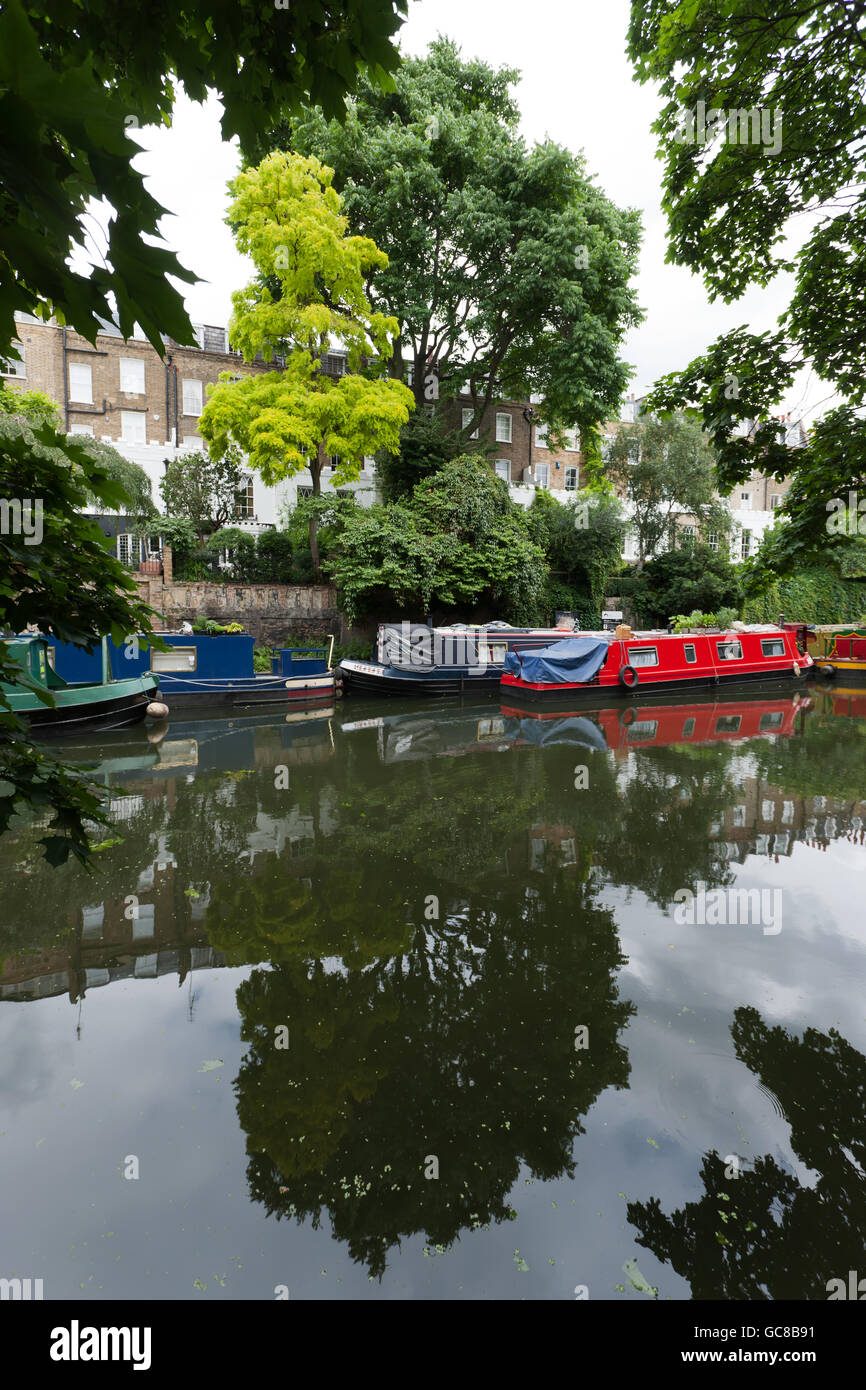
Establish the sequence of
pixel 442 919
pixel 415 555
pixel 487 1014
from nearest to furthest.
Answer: pixel 487 1014, pixel 442 919, pixel 415 555

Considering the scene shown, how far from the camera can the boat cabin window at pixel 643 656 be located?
18.0 m

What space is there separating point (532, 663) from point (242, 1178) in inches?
574

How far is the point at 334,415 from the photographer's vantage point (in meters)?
16.9

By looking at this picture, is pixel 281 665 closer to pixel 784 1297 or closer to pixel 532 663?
pixel 532 663

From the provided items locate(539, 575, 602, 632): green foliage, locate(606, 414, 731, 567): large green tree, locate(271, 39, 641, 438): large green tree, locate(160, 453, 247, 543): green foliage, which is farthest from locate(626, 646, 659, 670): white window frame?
locate(160, 453, 247, 543): green foliage

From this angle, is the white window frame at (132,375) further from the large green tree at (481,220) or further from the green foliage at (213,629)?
the green foliage at (213,629)

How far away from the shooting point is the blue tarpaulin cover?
16.7m

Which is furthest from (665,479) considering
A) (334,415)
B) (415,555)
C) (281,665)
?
(281,665)

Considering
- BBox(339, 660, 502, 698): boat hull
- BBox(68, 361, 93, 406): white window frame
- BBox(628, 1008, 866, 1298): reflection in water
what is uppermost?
BBox(68, 361, 93, 406): white window frame

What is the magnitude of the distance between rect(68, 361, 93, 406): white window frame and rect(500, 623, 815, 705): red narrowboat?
18.7 m

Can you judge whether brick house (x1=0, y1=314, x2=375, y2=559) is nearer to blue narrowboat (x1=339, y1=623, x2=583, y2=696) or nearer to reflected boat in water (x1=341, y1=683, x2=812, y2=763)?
blue narrowboat (x1=339, y1=623, x2=583, y2=696)

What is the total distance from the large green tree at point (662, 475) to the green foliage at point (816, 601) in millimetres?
5398

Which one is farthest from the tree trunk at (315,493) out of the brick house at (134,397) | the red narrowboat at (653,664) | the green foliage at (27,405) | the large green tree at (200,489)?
the red narrowboat at (653,664)

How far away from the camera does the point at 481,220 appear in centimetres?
1806
